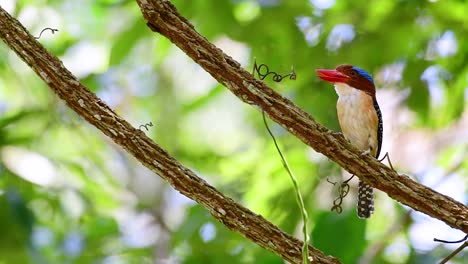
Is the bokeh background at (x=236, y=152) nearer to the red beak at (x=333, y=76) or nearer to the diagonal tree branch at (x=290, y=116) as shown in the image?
the red beak at (x=333, y=76)

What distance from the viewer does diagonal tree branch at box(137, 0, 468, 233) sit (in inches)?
68.1

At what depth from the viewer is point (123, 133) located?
1730mm

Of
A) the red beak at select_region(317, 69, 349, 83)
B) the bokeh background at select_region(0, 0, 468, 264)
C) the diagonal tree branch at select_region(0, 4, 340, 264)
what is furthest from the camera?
the bokeh background at select_region(0, 0, 468, 264)

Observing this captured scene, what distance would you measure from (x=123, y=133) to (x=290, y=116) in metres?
0.31

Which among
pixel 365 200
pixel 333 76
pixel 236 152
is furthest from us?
pixel 236 152

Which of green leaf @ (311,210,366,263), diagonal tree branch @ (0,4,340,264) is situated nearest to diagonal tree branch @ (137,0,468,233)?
diagonal tree branch @ (0,4,340,264)

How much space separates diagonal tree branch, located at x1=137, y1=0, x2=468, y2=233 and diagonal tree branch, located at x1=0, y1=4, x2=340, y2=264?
0.17m

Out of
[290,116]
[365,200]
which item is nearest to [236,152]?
[365,200]

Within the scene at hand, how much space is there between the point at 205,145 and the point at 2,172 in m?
1.75

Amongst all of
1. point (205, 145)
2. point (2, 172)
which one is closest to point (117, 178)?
point (205, 145)

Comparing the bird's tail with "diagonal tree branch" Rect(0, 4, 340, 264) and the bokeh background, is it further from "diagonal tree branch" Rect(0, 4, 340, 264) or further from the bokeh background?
"diagonal tree branch" Rect(0, 4, 340, 264)

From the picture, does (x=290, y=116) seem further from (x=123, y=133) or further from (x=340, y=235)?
(x=340, y=235)

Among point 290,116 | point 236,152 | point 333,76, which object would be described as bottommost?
point 290,116

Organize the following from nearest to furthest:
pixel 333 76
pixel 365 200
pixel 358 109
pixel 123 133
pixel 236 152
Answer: pixel 123 133, pixel 333 76, pixel 358 109, pixel 365 200, pixel 236 152
